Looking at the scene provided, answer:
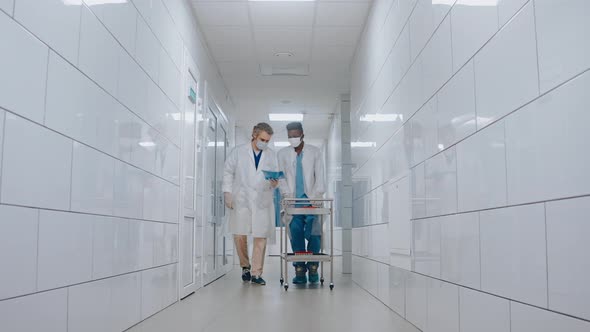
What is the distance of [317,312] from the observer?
3256 millimetres

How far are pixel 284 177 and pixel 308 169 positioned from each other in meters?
0.28

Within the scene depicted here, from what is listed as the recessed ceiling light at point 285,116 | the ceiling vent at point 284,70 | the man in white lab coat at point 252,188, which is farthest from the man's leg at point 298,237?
the recessed ceiling light at point 285,116

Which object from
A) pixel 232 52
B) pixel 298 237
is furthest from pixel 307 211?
pixel 232 52

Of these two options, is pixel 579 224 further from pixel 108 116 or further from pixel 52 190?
pixel 108 116

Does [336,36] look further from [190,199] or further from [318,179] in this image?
[190,199]

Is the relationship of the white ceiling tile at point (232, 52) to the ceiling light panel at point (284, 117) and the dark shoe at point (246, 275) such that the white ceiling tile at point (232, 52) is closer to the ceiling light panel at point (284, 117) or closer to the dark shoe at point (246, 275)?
the dark shoe at point (246, 275)

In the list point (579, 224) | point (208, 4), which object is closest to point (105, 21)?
point (579, 224)

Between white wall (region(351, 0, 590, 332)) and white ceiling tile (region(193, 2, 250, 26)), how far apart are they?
1.72 meters

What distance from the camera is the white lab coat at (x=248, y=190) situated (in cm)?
521

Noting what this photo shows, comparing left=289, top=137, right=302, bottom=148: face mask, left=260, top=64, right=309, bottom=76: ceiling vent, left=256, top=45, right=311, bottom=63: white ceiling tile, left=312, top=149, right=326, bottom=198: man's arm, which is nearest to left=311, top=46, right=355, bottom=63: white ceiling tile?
left=256, top=45, right=311, bottom=63: white ceiling tile

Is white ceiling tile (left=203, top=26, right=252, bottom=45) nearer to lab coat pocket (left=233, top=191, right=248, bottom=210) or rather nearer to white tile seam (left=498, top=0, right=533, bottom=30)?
lab coat pocket (left=233, top=191, right=248, bottom=210)

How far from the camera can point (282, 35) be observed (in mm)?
5395

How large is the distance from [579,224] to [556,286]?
7.5 inches

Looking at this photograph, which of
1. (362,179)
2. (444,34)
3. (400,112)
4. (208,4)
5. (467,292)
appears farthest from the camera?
(362,179)
